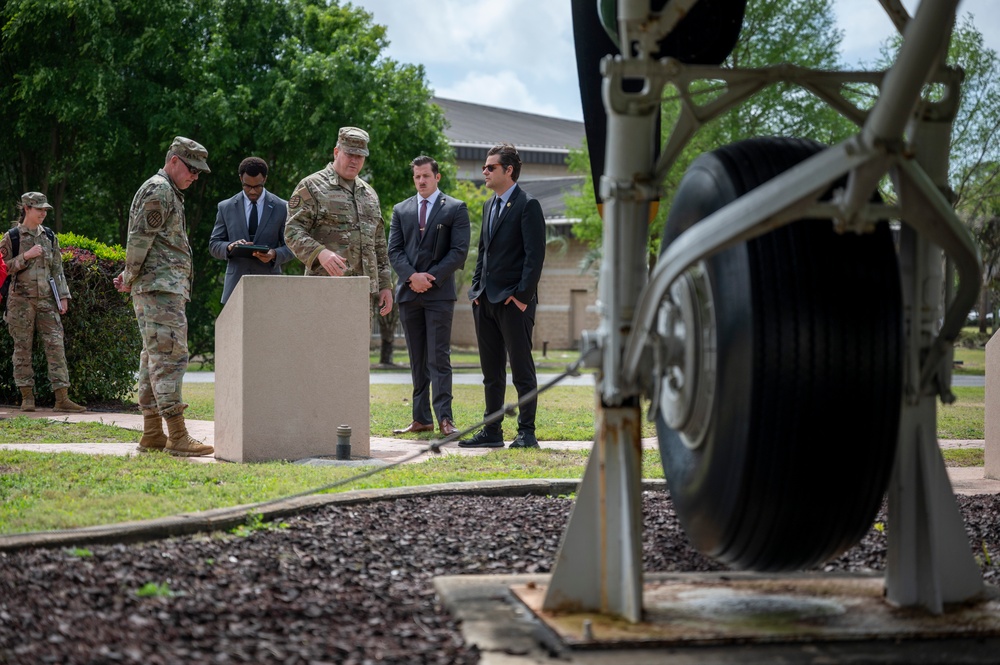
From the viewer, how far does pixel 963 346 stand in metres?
44.3

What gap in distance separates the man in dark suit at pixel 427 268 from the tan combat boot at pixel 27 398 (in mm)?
4998

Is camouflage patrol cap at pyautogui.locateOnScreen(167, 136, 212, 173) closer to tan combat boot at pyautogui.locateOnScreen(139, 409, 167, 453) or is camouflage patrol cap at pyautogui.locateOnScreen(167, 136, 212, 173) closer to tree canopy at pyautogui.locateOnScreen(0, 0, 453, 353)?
tan combat boot at pyautogui.locateOnScreen(139, 409, 167, 453)

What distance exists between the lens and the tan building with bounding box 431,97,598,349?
160 ft

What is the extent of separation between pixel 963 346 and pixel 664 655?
44.8 meters

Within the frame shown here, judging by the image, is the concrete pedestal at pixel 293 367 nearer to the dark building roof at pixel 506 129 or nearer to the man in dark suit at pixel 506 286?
the man in dark suit at pixel 506 286

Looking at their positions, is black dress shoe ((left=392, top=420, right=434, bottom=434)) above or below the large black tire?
below

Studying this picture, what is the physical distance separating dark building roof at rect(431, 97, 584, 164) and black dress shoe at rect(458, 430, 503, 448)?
56.1m

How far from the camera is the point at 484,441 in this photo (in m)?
8.74

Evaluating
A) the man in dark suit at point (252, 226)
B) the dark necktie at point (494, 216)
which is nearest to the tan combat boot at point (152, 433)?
the man in dark suit at point (252, 226)

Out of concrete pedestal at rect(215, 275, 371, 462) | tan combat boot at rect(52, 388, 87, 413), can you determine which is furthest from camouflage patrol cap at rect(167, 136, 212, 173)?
tan combat boot at rect(52, 388, 87, 413)

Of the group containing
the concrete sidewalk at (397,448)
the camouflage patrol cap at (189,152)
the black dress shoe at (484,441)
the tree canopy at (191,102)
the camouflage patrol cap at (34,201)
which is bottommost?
the concrete sidewalk at (397,448)

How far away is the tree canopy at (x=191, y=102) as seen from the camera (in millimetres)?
25109

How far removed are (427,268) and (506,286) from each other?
3.20 feet

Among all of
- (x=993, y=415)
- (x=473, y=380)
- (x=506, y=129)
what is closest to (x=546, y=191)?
(x=506, y=129)
